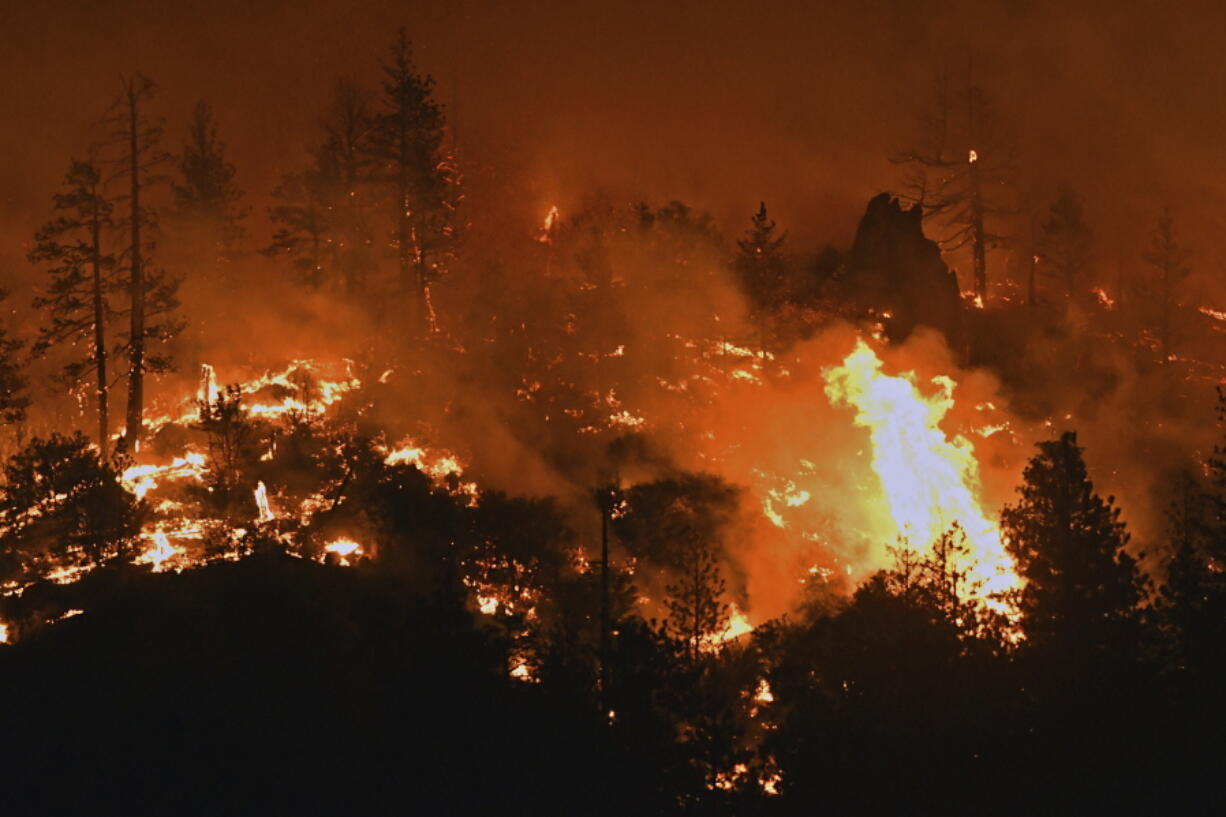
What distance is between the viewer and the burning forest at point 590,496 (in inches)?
729

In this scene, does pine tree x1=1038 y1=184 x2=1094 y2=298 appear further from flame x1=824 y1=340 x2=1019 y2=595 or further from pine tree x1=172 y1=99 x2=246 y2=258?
pine tree x1=172 y1=99 x2=246 y2=258

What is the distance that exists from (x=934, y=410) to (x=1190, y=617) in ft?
74.9

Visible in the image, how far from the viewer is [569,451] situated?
3909 centimetres

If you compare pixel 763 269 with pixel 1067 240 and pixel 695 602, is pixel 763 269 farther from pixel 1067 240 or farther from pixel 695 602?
pixel 1067 240

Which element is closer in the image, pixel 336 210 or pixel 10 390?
pixel 10 390

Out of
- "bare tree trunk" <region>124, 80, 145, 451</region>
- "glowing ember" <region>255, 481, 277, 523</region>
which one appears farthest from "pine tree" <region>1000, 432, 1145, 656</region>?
"bare tree trunk" <region>124, 80, 145, 451</region>

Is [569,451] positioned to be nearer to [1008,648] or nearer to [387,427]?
[387,427]

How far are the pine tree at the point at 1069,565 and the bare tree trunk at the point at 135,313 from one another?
29695mm

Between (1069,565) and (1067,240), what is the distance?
45268 millimetres

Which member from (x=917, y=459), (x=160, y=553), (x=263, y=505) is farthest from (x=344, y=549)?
(x=917, y=459)

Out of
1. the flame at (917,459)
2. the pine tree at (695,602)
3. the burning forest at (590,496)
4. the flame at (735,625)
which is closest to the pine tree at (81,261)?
the burning forest at (590,496)

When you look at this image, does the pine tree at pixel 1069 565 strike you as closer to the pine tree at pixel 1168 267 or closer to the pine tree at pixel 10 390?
the pine tree at pixel 10 390

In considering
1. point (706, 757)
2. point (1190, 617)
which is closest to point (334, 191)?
point (706, 757)

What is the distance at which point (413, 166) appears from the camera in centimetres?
4531
